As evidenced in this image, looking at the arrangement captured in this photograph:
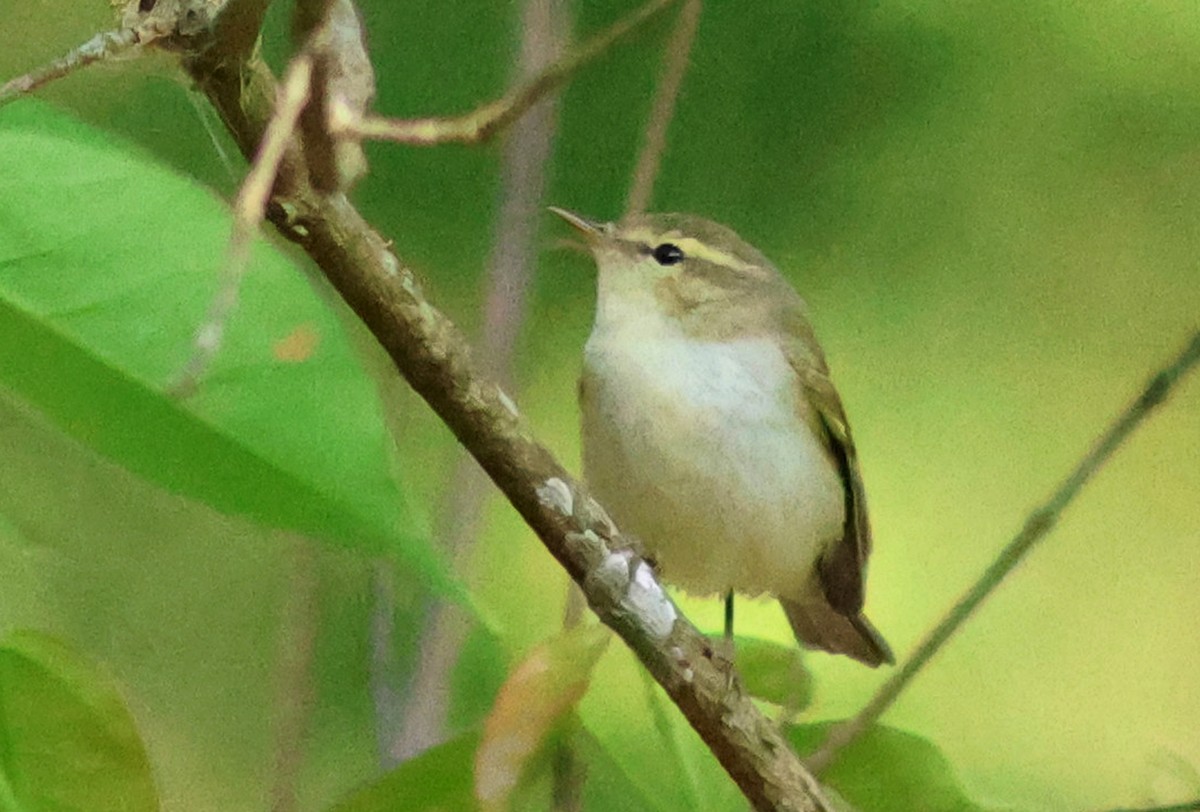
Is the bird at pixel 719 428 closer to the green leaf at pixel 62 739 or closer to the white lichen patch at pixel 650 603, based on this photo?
the white lichen patch at pixel 650 603

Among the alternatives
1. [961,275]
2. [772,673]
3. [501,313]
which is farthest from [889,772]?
[961,275]

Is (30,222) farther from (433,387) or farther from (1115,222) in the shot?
(1115,222)

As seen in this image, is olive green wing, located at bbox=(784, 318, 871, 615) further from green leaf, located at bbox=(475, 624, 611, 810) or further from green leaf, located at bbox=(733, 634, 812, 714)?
green leaf, located at bbox=(475, 624, 611, 810)

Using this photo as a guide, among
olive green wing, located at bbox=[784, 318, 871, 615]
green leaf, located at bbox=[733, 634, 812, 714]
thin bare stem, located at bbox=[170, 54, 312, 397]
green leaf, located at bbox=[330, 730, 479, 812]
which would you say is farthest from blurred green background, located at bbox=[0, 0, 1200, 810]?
thin bare stem, located at bbox=[170, 54, 312, 397]

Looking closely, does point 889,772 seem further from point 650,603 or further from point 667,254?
point 667,254

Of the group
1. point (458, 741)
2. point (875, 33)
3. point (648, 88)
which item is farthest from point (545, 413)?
point (458, 741)
